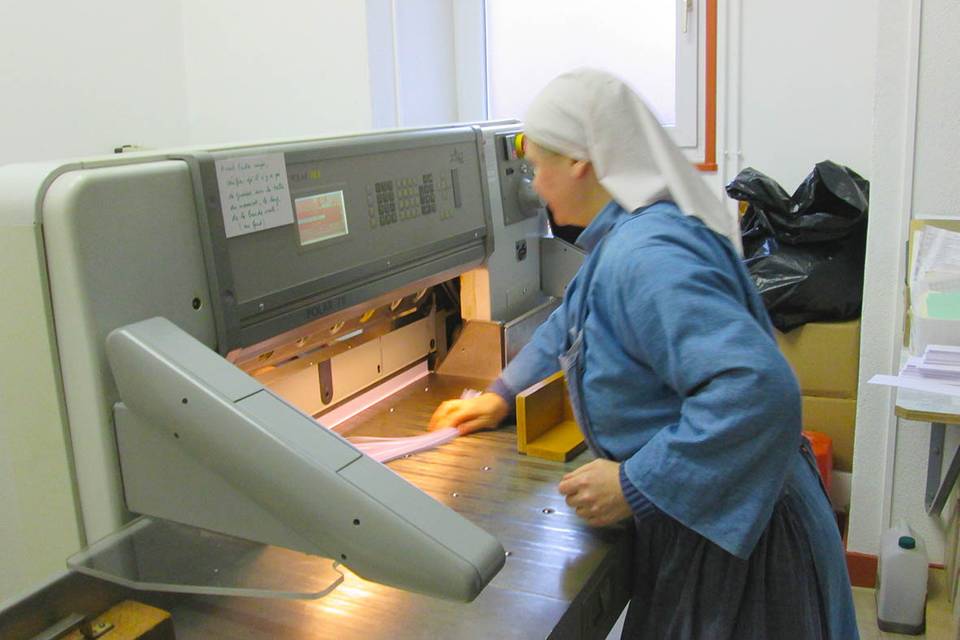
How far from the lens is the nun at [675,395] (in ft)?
3.65

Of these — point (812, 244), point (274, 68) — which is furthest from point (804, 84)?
point (274, 68)

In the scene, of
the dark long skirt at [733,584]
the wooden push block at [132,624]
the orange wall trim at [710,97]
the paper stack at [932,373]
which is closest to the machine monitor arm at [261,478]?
the wooden push block at [132,624]

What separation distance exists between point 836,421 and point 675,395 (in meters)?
1.91

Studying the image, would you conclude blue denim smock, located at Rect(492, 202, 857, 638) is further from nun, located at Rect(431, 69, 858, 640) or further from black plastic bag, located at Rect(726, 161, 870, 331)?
black plastic bag, located at Rect(726, 161, 870, 331)

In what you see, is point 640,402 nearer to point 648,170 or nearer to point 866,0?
point 648,170

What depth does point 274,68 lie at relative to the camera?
11.0 ft

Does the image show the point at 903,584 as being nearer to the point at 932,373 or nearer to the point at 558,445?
the point at 932,373

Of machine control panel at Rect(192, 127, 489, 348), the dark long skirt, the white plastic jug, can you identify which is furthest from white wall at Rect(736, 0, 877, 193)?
the dark long skirt

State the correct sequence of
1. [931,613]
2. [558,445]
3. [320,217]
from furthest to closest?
1. [931,613]
2. [558,445]
3. [320,217]

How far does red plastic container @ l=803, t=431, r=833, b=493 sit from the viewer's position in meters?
2.84

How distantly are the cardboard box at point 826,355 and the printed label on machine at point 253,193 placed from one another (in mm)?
1950

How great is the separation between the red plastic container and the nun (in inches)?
57.7

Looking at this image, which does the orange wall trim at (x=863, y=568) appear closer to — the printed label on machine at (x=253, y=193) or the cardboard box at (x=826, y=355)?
the cardboard box at (x=826, y=355)

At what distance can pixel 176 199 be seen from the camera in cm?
115
